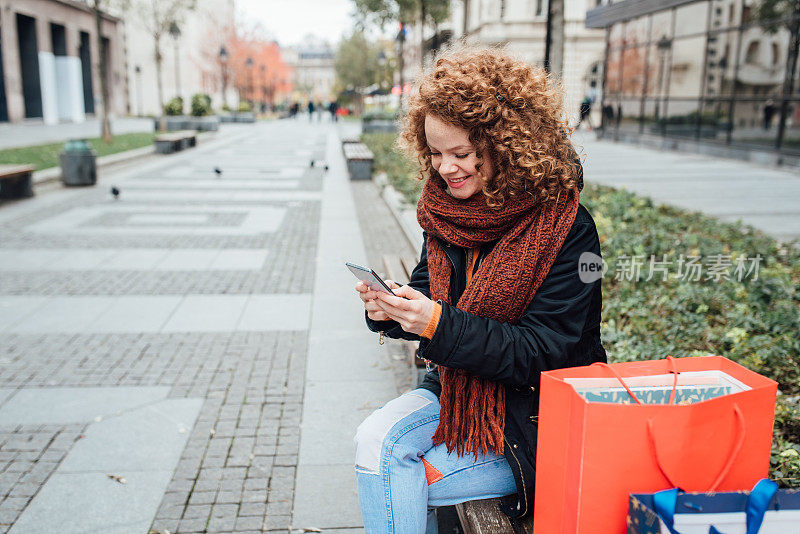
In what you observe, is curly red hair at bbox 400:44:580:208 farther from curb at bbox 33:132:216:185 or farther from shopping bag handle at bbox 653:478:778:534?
curb at bbox 33:132:216:185

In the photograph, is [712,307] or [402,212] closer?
[712,307]

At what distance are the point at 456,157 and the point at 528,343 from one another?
550mm

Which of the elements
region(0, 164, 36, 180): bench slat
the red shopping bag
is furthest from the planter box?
the red shopping bag

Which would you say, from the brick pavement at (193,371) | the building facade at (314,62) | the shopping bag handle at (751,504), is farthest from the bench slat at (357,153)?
the building facade at (314,62)

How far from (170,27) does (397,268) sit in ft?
94.5

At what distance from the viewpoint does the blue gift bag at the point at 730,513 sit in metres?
1.21

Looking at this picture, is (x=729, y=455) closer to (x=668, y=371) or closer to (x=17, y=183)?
(x=668, y=371)

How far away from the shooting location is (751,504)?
3.98ft

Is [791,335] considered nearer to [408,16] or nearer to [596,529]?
[596,529]

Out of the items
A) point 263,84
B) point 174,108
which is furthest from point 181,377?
point 263,84

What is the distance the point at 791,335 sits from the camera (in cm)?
353

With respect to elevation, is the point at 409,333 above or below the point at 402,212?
above

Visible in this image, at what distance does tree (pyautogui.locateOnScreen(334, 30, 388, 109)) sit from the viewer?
52.8 m

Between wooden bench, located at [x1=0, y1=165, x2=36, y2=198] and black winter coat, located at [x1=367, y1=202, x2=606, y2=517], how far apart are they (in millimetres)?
9987
